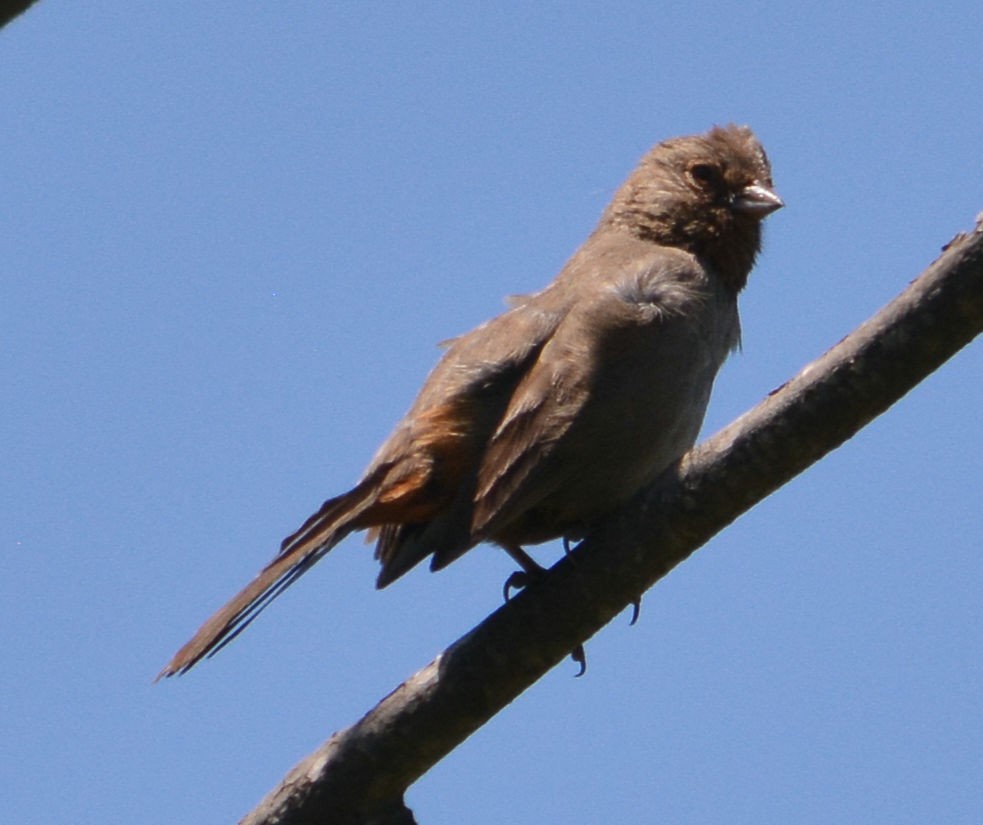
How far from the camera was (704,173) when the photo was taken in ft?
20.2

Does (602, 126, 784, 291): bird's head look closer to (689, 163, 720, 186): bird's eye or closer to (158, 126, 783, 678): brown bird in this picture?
(689, 163, 720, 186): bird's eye

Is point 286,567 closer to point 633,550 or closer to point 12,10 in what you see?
point 633,550

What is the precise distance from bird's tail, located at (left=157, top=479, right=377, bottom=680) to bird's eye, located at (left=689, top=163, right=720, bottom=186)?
2.19 metres

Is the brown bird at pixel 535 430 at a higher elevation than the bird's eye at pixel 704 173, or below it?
below

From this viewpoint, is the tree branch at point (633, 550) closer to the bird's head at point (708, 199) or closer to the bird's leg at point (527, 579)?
the bird's leg at point (527, 579)

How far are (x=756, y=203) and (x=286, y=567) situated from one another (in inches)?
101

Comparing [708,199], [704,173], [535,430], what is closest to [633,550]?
[535,430]

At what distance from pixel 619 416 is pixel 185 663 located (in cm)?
153

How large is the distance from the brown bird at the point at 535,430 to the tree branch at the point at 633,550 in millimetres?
615

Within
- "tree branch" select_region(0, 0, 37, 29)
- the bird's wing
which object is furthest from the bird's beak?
"tree branch" select_region(0, 0, 37, 29)

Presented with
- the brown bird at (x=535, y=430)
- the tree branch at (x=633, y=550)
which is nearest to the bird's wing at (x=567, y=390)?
the brown bird at (x=535, y=430)

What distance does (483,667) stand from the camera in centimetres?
391

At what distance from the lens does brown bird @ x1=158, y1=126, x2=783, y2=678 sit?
462 cm

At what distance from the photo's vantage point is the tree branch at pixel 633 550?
3395 millimetres
